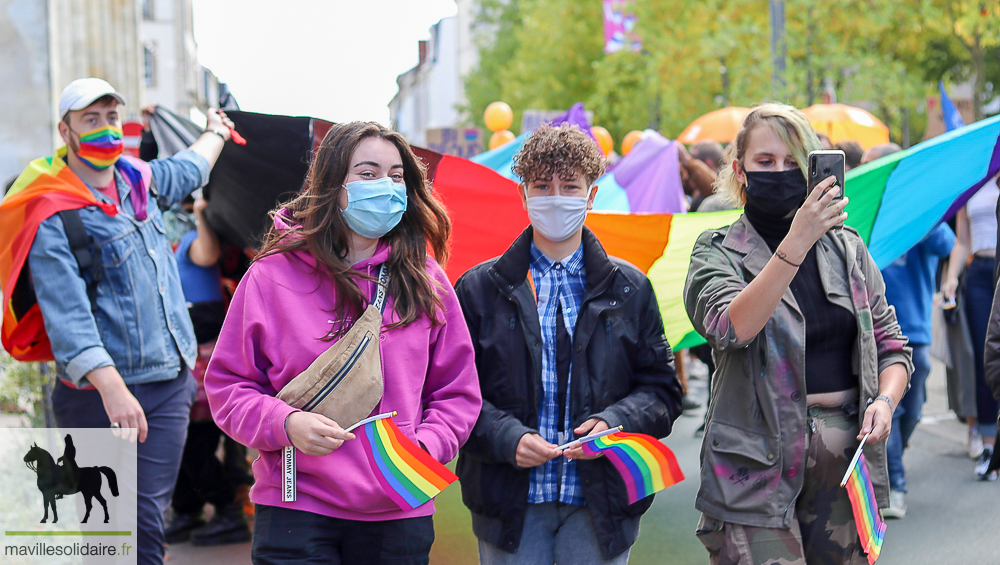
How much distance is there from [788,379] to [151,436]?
2.54 m

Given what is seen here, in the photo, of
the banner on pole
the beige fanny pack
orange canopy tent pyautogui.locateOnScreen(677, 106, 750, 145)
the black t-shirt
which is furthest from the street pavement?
the banner on pole

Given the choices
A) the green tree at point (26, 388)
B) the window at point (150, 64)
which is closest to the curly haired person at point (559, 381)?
the green tree at point (26, 388)

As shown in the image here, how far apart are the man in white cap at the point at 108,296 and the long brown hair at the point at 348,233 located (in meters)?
1.29

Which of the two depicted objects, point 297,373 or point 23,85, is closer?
point 297,373

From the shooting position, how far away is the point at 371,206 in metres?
2.94

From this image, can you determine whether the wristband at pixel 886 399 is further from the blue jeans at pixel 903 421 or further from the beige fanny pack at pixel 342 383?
the blue jeans at pixel 903 421

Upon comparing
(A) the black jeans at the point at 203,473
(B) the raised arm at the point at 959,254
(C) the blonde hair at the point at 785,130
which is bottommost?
(A) the black jeans at the point at 203,473

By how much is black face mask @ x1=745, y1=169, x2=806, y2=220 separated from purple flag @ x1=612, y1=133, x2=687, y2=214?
4938mm

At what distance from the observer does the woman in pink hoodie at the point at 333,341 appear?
2.73 meters

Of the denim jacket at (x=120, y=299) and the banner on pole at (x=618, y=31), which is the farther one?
the banner on pole at (x=618, y=31)

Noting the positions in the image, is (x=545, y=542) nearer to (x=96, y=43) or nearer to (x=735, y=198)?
(x=735, y=198)

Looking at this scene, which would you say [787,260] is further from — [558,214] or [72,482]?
[72,482]

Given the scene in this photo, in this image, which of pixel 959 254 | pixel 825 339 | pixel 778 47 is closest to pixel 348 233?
pixel 825 339

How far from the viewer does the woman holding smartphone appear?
3.02 m
